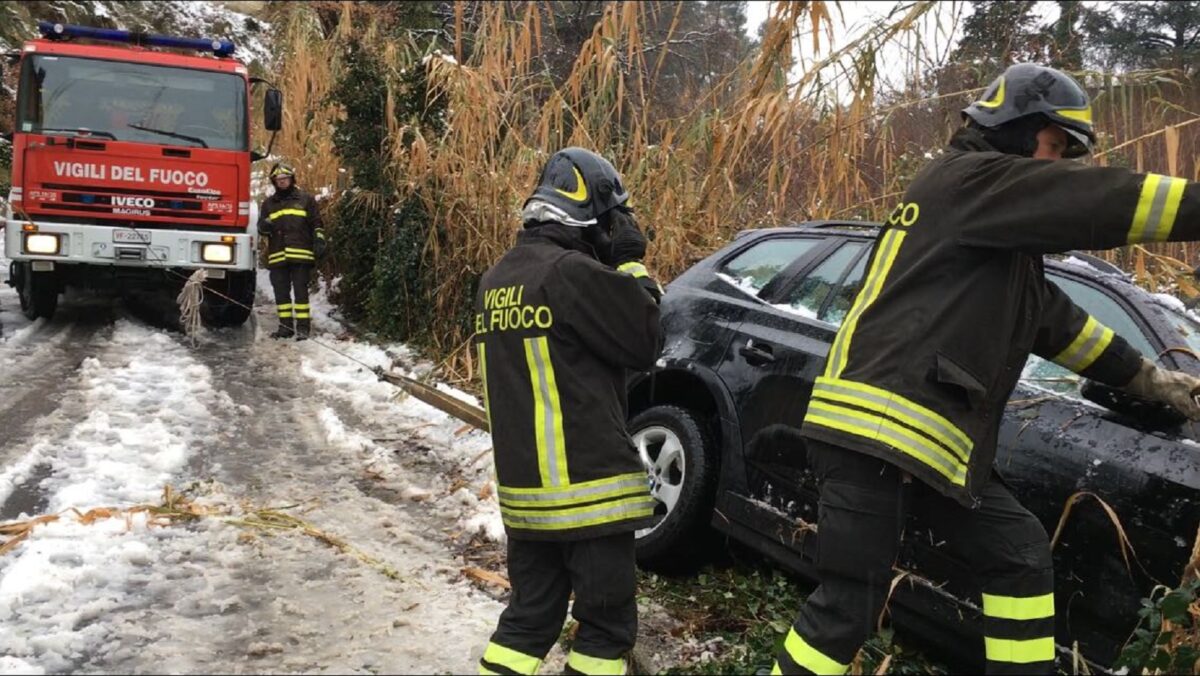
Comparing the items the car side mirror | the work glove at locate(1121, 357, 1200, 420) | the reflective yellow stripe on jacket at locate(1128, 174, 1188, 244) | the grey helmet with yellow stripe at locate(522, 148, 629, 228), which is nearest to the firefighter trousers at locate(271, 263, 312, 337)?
the grey helmet with yellow stripe at locate(522, 148, 629, 228)

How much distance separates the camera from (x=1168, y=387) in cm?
247

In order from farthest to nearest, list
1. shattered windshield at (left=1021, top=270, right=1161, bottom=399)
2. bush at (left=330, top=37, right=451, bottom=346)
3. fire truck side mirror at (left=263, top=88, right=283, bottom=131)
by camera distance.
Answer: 1. fire truck side mirror at (left=263, top=88, right=283, bottom=131)
2. bush at (left=330, top=37, right=451, bottom=346)
3. shattered windshield at (left=1021, top=270, right=1161, bottom=399)

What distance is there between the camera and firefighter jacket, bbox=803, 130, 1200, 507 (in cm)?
201

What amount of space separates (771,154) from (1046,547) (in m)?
2.91

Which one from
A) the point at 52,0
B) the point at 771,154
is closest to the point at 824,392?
the point at 771,154

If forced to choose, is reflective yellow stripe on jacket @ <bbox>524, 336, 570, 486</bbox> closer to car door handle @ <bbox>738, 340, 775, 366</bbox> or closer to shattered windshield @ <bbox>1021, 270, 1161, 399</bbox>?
car door handle @ <bbox>738, 340, 775, 366</bbox>

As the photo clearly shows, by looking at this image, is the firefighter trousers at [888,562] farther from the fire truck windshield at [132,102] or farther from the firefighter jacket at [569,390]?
the fire truck windshield at [132,102]

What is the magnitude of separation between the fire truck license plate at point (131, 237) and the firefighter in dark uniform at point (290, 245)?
119 cm

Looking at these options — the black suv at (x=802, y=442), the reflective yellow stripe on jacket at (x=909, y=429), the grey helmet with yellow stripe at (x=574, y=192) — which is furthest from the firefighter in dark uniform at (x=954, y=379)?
the grey helmet with yellow stripe at (x=574, y=192)

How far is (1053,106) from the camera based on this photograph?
223cm

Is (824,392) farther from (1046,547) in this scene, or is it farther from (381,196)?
(381,196)

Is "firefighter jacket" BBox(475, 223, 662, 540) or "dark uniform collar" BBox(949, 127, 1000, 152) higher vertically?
"dark uniform collar" BBox(949, 127, 1000, 152)

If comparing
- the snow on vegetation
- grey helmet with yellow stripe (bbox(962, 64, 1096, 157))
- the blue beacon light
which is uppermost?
the blue beacon light

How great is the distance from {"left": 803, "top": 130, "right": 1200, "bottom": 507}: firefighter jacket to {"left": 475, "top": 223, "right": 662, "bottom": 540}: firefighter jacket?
54cm
